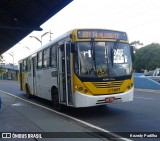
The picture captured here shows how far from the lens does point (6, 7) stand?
15.2m

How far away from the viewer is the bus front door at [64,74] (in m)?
12.4

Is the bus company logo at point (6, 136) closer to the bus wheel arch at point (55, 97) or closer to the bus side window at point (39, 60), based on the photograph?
the bus wheel arch at point (55, 97)

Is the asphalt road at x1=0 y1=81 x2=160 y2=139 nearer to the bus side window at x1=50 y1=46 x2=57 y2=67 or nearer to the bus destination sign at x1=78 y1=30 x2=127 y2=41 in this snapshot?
the bus side window at x1=50 y1=46 x2=57 y2=67

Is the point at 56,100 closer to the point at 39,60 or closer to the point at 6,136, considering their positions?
the point at 39,60

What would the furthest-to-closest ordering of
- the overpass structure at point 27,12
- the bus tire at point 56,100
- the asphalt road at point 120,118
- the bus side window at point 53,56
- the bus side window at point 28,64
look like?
the bus side window at point 28,64 < the bus side window at point 53,56 < the bus tire at point 56,100 < the overpass structure at point 27,12 < the asphalt road at point 120,118

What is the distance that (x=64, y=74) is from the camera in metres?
12.9

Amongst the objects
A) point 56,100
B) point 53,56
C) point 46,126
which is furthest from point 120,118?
point 53,56

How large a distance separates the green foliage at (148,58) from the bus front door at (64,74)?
69338 mm

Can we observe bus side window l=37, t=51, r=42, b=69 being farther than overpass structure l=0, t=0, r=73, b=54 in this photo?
Yes

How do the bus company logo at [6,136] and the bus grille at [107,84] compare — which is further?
the bus grille at [107,84]

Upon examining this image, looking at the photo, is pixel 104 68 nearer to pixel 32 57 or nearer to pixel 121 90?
pixel 121 90

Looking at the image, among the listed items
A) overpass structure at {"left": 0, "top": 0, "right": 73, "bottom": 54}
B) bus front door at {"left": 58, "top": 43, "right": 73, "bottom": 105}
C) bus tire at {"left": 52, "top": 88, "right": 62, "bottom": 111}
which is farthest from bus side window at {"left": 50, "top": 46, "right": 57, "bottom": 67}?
overpass structure at {"left": 0, "top": 0, "right": 73, "bottom": 54}

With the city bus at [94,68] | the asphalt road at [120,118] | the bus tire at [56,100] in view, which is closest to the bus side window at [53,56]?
the city bus at [94,68]

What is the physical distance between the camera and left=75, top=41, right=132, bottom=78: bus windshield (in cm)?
1196
